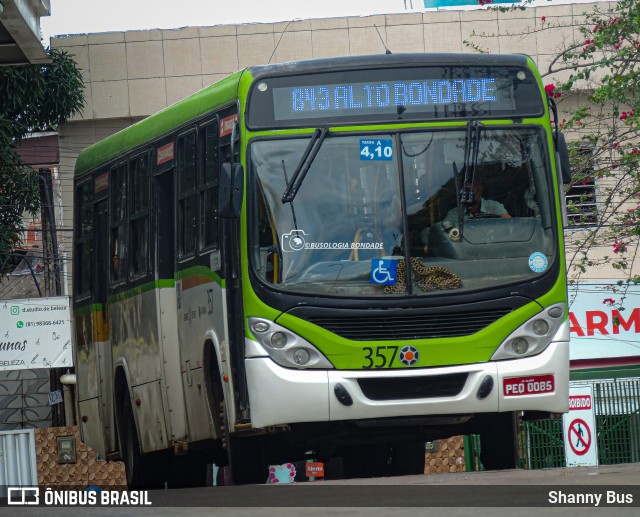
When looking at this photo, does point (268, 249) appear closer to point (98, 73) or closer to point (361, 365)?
point (361, 365)

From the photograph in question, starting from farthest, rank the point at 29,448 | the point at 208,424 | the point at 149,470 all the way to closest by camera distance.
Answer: the point at 29,448, the point at 149,470, the point at 208,424

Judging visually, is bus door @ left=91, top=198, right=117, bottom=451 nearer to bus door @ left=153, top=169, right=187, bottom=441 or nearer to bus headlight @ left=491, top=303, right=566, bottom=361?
bus door @ left=153, top=169, right=187, bottom=441

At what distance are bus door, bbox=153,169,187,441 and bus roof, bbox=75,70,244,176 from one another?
1.63 ft

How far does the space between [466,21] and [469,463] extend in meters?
9.55

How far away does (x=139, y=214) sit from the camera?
46.1 ft

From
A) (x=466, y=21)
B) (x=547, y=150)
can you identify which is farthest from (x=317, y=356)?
(x=466, y=21)

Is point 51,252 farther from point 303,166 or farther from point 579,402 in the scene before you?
point 303,166

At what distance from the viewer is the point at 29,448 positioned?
76.4ft

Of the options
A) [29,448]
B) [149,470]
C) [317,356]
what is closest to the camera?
[317,356]

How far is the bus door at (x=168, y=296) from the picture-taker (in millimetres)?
13312

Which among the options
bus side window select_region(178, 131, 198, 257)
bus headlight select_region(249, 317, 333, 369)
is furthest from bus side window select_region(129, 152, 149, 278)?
bus headlight select_region(249, 317, 333, 369)

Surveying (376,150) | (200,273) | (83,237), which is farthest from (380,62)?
(83,237)

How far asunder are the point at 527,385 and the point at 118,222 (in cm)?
498

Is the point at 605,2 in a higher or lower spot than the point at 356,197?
higher
